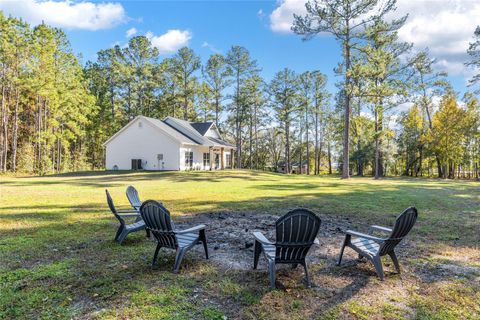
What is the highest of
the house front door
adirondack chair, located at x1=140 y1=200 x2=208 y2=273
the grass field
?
the house front door

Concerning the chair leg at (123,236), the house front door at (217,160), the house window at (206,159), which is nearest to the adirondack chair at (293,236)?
the chair leg at (123,236)

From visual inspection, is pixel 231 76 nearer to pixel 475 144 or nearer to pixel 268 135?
pixel 268 135

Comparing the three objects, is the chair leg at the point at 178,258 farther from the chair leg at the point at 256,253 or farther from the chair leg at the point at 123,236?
the chair leg at the point at 123,236

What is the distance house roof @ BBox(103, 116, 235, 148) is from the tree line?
20.9 ft

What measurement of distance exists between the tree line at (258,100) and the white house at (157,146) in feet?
20.7

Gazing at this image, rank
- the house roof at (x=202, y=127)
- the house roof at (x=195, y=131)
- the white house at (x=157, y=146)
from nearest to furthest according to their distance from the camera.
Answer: the white house at (x=157, y=146) < the house roof at (x=195, y=131) < the house roof at (x=202, y=127)

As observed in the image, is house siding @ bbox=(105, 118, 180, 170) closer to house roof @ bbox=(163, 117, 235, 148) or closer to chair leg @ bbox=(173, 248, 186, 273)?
house roof @ bbox=(163, 117, 235, 148)

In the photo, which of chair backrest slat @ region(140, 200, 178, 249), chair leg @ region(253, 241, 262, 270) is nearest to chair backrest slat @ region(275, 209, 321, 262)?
chair leg @ region(253, 241, 262, 270)

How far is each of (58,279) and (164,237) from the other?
4.71ft

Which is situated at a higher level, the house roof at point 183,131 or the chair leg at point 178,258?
the house roof at point 183,131

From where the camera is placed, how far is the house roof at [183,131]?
1107 inches

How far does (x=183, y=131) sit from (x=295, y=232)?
28876 millimetres

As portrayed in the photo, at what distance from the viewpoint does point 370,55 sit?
22453mm

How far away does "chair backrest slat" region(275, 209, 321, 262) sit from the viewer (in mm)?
3586
